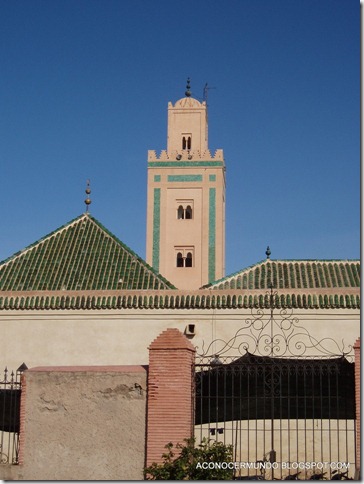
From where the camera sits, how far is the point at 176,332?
9219 mm

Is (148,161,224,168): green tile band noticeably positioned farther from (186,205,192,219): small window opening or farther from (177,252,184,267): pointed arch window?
(177,252,184,267): pointed arch window

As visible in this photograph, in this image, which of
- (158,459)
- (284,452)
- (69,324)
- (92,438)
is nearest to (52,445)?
(92,438)

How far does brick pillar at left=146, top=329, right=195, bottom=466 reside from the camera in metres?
8.86

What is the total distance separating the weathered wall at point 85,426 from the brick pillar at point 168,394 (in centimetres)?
17

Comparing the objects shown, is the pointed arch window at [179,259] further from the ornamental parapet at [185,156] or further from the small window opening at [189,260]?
the ornamental parapet at [185,156]

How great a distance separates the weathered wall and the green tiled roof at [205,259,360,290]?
26.0 feet

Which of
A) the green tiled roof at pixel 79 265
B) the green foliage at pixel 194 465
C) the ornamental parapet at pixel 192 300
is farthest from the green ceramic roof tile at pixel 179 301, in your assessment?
the green foliage at pixel 194 465

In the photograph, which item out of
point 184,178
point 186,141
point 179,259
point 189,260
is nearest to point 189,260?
point 189,260

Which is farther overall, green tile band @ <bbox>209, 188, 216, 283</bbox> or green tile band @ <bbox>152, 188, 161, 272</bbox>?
green tile band @ <bbox>152, 188, 161, 272</bbox>

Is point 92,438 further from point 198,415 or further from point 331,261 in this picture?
point 331,261

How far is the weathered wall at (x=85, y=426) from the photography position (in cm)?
907

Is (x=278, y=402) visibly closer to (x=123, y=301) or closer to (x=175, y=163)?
(x=123, y=301)

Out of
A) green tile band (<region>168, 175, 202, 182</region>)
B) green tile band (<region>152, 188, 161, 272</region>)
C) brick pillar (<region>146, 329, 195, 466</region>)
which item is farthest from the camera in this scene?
green tile band (<region>168, 175, 202, 182</region>)

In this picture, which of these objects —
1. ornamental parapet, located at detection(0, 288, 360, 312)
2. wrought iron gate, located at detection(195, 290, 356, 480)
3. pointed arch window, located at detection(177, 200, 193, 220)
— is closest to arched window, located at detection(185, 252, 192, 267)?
pointed arch window, located at detection(177, 200, 193, 220)
